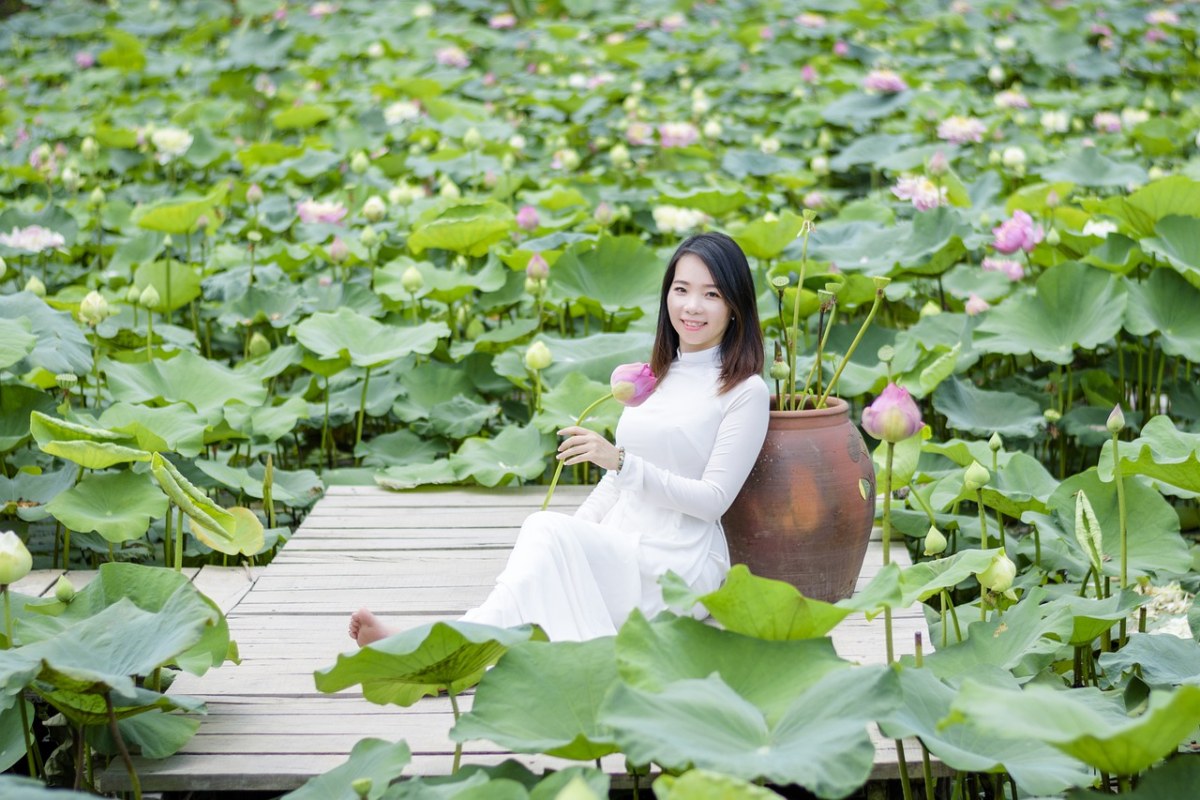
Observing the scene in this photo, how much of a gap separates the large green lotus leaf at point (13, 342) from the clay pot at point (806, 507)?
1318mm

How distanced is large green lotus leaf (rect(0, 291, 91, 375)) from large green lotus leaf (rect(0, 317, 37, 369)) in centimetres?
5

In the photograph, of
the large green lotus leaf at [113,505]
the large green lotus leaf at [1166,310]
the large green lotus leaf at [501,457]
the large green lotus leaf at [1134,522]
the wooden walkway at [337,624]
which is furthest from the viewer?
the large green lotus leaf at [1166,310]

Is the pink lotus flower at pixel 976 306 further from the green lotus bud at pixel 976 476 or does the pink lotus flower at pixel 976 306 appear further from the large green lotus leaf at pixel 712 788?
the large green lotus leaf at pixel 712 788

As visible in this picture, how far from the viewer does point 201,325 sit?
3600 mm

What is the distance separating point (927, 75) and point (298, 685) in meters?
4.75

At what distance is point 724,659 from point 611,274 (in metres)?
1.88

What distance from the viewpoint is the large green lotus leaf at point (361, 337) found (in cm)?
278

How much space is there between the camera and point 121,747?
1.44 meters

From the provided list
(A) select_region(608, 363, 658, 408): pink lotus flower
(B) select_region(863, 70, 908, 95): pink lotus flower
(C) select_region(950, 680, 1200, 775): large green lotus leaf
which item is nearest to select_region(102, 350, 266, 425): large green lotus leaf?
(A) select_region(608, 363, 658, 408): pink lotus flower

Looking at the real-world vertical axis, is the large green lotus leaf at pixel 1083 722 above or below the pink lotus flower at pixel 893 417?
below

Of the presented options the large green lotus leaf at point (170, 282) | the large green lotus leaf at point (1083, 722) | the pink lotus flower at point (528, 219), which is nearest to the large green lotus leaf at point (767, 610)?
the large green lotus leaf at point (1083, 722)

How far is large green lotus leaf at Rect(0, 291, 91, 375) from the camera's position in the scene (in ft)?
8.10

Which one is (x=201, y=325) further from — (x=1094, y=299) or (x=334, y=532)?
(x=1094, y=299)

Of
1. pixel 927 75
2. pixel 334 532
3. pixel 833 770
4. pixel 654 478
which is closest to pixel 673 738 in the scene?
pixel 833 770
